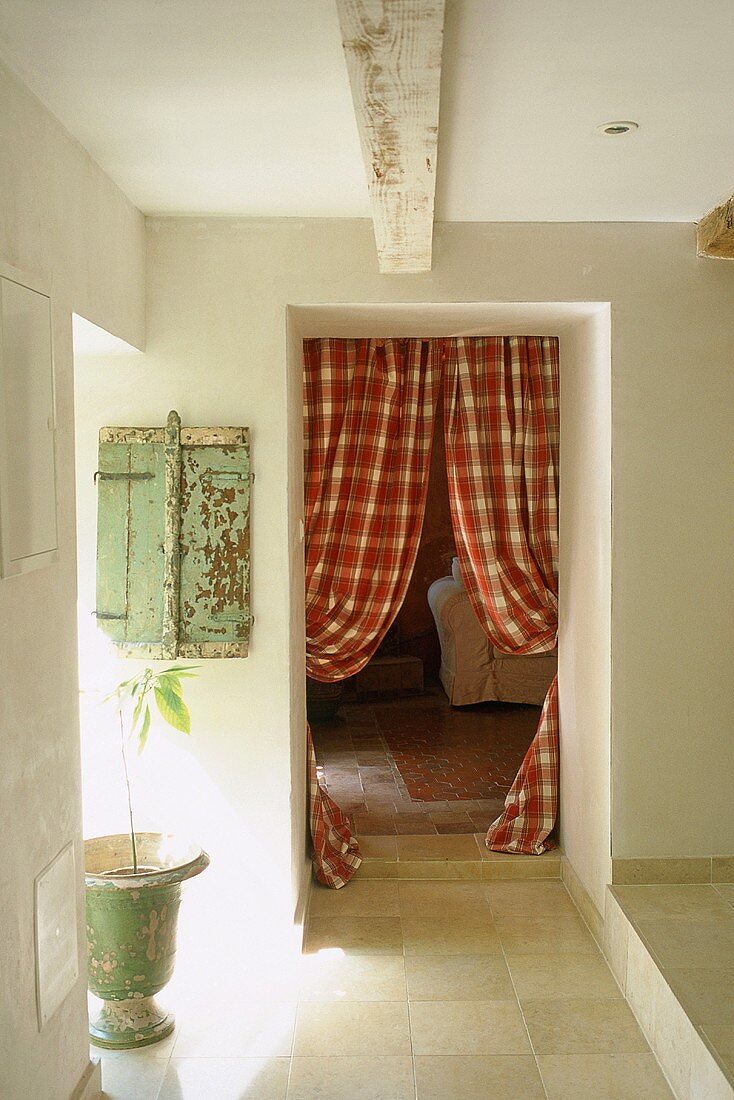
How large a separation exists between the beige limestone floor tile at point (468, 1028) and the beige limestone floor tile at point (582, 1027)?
0.05 meters

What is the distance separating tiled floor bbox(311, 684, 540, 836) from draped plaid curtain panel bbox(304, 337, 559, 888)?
0.54 m

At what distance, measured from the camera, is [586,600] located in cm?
450

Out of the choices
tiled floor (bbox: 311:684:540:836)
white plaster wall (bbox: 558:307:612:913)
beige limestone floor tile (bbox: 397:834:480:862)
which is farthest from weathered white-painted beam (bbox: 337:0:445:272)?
tiled floor (bbox: 311:684:540:836)

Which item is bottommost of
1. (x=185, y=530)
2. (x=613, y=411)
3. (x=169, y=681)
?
(x=169, y=681)

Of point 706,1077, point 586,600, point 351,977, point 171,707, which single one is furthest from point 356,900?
point 706,1077

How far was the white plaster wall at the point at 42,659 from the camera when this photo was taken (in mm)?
2445

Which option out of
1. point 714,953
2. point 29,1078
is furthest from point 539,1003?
point 29,1078

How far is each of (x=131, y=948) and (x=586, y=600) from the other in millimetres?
2291

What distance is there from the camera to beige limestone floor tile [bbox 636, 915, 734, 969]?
3424 millimetres

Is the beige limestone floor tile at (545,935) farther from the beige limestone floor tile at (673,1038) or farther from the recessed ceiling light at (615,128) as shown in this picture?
the recessed ceiling light at (615,128)

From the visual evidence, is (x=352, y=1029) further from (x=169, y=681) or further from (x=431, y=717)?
(x=431, y=717)

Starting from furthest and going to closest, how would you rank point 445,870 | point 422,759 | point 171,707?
point 422,759 < point 445,870 < point 171,707

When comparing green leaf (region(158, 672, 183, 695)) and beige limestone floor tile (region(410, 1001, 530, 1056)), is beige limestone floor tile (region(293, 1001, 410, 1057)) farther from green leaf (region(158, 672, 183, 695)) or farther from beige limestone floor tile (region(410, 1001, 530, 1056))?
green leaf (region(158, 672, 183, 695))

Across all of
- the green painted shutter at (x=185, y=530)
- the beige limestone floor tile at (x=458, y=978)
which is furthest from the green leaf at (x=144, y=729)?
the beige limestone floor tile at (x=458, y=978)
